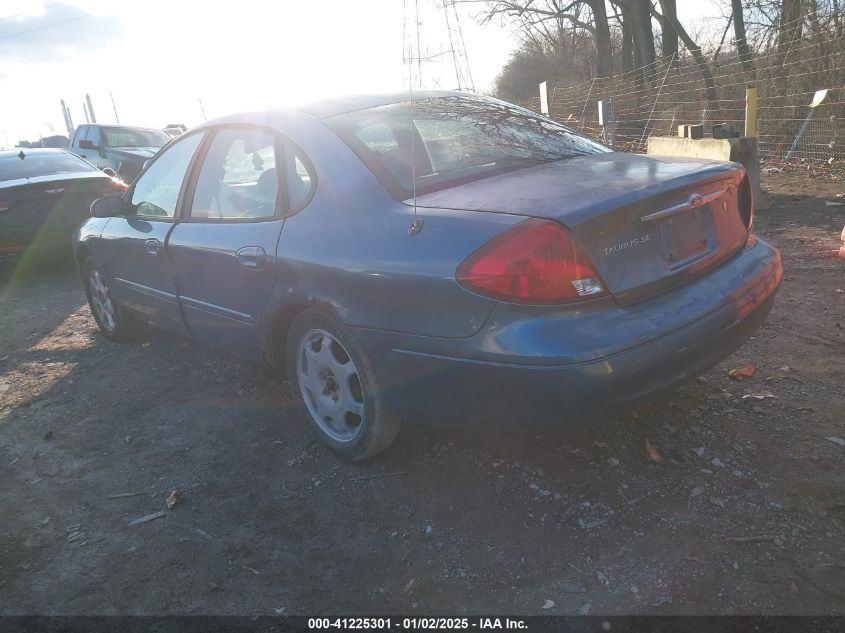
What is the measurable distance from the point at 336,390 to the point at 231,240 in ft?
3.15

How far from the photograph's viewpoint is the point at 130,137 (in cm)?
1397

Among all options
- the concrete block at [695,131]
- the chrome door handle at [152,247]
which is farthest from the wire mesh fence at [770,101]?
the chrome door handle at [152,247]

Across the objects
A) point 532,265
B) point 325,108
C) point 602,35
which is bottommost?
point 532,265

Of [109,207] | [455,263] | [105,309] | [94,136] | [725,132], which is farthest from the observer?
[94,136]

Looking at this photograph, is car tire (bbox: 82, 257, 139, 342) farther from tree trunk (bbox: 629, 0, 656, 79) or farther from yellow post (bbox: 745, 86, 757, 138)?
tree trunk (bbox: 629, 0, 656, 79)

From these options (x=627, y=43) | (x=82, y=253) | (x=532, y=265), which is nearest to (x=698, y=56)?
(x=627, y=43)

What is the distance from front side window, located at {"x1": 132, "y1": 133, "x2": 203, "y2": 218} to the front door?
22cm

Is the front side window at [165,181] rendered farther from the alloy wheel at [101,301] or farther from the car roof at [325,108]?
the alloy wheel at [101,301]

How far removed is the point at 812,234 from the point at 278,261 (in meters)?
5.40

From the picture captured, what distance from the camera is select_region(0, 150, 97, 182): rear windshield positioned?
8.02 m

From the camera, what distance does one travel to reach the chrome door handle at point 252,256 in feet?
9.90

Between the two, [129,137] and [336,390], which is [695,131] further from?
[129,137]

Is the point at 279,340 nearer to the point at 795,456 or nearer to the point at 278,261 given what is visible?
the point at 278,261

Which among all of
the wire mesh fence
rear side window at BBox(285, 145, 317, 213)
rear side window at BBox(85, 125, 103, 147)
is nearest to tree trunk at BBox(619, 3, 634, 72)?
the wire mesh fence
